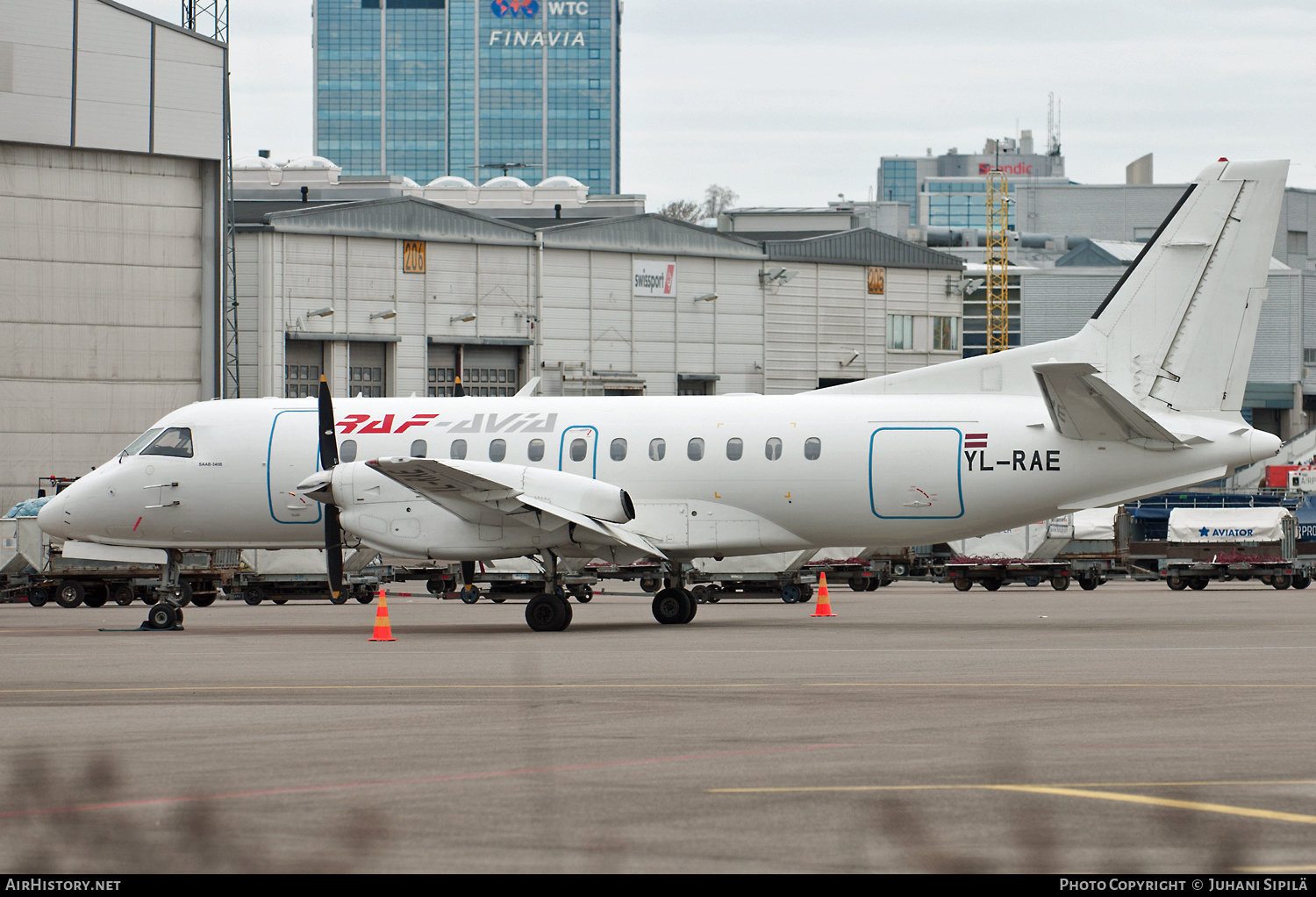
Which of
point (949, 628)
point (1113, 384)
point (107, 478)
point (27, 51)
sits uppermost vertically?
point (27, 51)

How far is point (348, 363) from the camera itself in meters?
62.6

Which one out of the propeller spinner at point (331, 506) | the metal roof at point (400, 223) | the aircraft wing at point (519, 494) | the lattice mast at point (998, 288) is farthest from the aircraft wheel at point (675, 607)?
the lattice mast at point (998, 288)

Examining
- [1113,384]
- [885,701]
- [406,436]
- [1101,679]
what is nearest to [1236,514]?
[1113,384]

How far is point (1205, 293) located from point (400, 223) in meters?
46.2

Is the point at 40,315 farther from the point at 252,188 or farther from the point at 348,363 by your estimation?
the point at 252,188

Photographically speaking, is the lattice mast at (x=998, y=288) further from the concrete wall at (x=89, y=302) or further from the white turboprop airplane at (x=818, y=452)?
the white turboprop airplane at (x=818, y=452)

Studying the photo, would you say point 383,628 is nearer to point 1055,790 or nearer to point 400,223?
point 1055,790

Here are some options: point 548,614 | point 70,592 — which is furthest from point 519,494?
point 70,592

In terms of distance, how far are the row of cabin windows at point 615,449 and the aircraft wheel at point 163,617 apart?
3687mm

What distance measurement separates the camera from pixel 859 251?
256 feet

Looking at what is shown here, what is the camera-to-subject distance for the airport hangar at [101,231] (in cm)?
4803

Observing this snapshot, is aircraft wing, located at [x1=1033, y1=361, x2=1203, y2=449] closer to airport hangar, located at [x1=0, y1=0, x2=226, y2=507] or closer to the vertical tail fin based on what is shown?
the vertical tail fin

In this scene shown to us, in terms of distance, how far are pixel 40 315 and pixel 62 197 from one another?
159 inches

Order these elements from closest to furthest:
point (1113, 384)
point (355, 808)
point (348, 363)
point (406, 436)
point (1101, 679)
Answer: point (355, 808), point (1101, 679), point (1113, 384), point (406, 436), point (348, 363)
